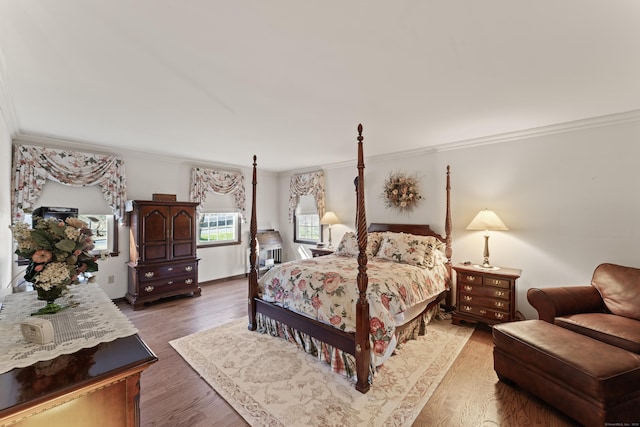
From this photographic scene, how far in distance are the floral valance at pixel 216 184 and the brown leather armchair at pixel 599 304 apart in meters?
5.07

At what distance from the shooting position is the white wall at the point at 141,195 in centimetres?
380

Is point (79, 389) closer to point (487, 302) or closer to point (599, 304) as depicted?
point (487, 302)

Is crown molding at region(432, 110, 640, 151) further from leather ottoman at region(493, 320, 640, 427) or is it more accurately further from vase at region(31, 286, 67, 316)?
vase at region(31, 286, 67, 316)

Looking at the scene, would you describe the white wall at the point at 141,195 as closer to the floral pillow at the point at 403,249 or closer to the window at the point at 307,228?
the window at the point at 307,228

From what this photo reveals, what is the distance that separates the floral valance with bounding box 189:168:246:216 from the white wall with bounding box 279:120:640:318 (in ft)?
11.7

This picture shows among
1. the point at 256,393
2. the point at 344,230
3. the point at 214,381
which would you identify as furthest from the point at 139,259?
the point at 344,230

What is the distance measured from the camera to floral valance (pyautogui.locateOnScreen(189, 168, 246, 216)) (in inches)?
199

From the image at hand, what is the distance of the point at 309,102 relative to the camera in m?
2.49

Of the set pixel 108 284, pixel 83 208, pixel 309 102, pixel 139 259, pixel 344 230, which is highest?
pixel 309 102

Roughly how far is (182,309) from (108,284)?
4.36 feet

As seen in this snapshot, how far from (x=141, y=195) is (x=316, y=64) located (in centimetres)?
407

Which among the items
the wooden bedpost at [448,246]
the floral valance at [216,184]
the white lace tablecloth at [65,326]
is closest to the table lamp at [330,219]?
the floral valance at [216,184]

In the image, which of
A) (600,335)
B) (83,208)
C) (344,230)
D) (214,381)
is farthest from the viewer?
(344,230)

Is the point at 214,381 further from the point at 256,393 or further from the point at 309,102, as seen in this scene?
the point at 309,102
